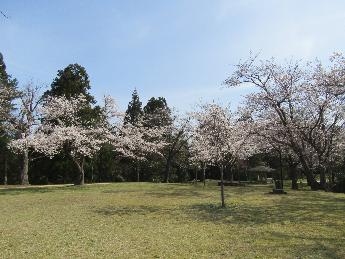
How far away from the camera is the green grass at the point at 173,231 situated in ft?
30.7

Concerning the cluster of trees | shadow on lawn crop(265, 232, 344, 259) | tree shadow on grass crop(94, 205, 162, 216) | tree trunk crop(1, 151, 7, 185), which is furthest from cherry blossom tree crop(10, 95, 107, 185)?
shadow on lawn crop(265, 232, 344, 259)

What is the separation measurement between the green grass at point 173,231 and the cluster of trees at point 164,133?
163 inches

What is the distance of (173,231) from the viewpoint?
12.1 metres

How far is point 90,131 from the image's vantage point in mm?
36344

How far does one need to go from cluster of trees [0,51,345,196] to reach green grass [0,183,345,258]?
4133 millimetres

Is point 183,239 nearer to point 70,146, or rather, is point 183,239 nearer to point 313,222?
point 313,222

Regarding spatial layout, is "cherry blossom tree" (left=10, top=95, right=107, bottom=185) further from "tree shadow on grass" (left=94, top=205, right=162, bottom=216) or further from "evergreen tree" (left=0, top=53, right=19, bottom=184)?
"tree shadow on grass" (left=94, top=205, right=162, bottom=216)

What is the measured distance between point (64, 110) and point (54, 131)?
3532mm

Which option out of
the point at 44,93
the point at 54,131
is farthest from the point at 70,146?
the point at 44,93

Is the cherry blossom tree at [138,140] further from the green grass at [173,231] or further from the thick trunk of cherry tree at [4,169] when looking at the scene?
the green grass at [173,231]

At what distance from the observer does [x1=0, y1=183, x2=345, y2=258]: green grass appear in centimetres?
937

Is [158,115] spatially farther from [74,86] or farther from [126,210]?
[126,210]

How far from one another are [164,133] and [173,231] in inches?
1505

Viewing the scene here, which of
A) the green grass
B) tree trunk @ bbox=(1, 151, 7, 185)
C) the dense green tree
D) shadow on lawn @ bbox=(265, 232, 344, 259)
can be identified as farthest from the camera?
tree trunk @ bbox=(1, 151, 7, 185)
